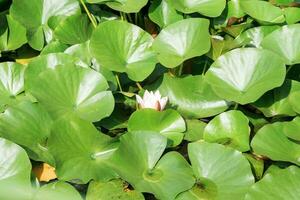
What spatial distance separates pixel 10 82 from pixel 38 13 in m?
0.33

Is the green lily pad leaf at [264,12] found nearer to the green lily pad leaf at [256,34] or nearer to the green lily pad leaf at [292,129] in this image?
the green lily pad leaf at [256,34]


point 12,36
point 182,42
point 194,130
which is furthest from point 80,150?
point 12,36

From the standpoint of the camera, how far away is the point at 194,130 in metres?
1.48

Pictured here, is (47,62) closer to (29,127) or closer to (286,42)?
(29,127)

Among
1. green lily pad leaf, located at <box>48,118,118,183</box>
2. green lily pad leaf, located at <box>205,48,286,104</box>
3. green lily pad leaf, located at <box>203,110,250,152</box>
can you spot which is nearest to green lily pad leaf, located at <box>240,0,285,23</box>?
green lily pad leaf, located at <box>205,48,286,104</box>

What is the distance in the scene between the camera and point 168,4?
1.82 m

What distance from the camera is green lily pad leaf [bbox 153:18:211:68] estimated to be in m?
1.57

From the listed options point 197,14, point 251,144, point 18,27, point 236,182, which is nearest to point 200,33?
point 197,14

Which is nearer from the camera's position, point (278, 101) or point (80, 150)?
point (80, 150)

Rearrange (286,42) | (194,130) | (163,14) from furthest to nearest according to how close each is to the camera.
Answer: (163,14) < (286,42) < (194,130)

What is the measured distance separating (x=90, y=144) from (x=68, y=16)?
0.57 m

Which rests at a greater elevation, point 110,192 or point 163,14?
point 163,14

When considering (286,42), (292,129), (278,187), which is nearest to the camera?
(278,187)

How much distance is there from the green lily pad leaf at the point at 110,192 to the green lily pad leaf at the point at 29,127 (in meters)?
0.14
